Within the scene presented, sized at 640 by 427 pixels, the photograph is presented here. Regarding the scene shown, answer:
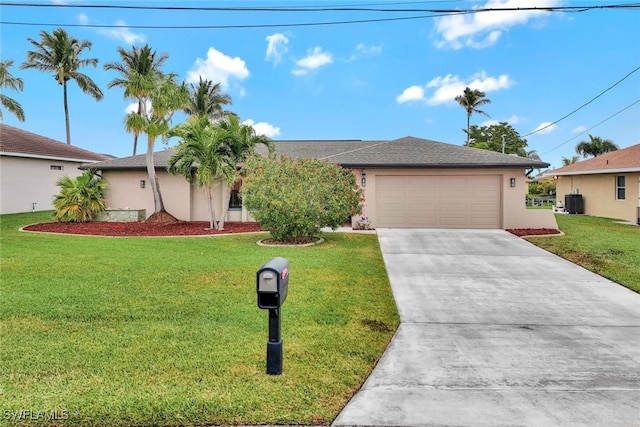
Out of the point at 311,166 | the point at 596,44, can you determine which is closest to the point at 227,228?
the point at 311,166

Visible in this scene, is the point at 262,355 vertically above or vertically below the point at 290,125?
below

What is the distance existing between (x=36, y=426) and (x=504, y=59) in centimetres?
2427

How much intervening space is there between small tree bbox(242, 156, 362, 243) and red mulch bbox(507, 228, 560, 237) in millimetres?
5989

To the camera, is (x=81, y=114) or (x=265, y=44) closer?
(x=265, y=44)

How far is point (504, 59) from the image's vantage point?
70.0 feet

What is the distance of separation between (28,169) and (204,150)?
13.1 meters

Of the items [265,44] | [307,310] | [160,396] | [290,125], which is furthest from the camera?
[290,125]

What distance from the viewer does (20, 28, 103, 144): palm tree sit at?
1183 inches

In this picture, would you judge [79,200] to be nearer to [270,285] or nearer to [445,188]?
[445,188]

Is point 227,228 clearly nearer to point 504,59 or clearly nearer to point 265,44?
point 265,44

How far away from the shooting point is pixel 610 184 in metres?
19.0

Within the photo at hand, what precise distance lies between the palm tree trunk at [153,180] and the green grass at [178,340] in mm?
7360

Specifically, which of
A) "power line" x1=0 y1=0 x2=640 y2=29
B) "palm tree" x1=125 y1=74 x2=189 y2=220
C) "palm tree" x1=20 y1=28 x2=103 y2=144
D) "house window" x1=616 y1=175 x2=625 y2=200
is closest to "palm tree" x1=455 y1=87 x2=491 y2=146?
"house window" x1=616 y1=175 x2=625 y2=200

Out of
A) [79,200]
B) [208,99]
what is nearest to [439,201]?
[79,200]
